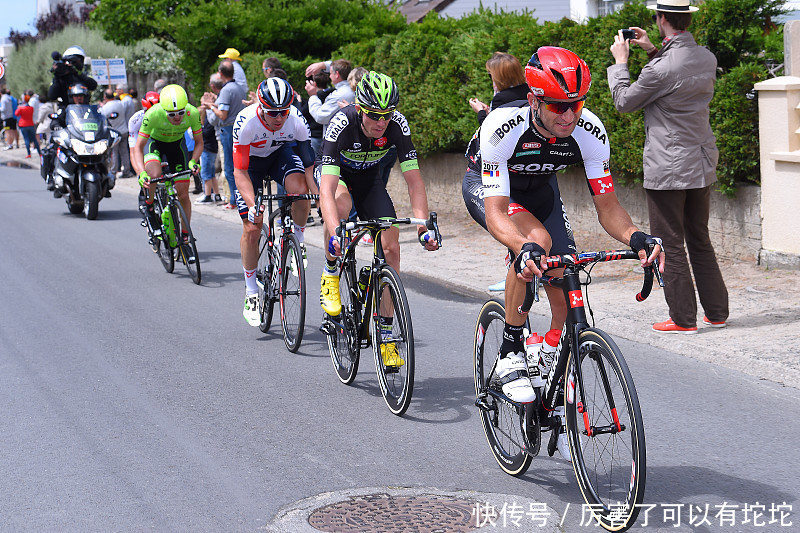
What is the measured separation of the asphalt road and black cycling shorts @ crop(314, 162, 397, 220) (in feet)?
3.78

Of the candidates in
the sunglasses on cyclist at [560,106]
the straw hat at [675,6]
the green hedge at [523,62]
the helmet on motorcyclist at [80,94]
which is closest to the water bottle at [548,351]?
the sunglasses on cyclist at [560,106]

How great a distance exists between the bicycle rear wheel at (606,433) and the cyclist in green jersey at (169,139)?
7.18 meters

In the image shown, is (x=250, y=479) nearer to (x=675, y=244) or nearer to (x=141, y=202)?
(x=675, y=244)

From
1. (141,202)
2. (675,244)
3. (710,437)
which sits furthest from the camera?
(141,202)

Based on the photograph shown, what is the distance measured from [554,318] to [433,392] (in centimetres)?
182

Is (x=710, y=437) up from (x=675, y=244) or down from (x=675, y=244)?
down

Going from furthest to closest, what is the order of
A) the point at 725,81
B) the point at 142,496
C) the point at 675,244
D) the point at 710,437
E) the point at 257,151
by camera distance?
the point at 725,81 → the point at 257,151 → the point at 675,244 → the point at 710,437 → the point at 142,496

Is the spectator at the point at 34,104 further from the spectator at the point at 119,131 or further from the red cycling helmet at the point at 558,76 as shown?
the red cycling helmet at the point at 558,76

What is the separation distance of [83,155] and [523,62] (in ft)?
23.9

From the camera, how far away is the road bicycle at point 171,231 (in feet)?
35.1

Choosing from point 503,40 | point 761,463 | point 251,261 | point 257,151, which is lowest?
point 761,463

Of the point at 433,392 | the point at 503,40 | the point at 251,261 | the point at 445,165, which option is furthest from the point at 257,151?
the point at 445,165

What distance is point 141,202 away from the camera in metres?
11.7

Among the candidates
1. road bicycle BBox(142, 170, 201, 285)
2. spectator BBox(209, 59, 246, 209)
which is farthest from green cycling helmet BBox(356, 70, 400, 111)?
spectator BBox(209, 59, 246, 209)
